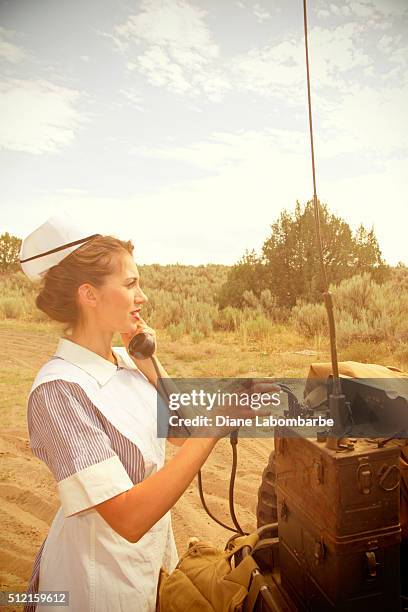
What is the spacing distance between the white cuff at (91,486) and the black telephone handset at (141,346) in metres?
0.56

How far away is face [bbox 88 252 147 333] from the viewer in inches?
58.0

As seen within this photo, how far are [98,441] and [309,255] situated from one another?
8.09 metres

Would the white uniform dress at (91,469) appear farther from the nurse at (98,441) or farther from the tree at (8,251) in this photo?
the tree at (8,251)

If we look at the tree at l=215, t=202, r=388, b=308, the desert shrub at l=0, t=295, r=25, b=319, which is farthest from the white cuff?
the desert shrub at l=0, t=295, r=25, b=319

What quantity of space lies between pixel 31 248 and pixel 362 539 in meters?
1.24

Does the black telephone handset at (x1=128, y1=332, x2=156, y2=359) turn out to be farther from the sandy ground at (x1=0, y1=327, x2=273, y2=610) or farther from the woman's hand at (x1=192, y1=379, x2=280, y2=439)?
the sandy ground at (x1=0, y1=327, x2=273, y2=610)

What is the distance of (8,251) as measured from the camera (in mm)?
16516

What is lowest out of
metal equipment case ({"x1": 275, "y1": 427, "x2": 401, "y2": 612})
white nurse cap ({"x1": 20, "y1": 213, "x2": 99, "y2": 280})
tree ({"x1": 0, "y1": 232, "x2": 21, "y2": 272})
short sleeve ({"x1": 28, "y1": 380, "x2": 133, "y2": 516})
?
metal equipment case ({"x1": 275, "y1": 427, "x2": 401, "y2": 612})

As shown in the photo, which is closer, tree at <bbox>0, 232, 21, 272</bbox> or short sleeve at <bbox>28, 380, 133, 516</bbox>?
short sleeve at <bbox>28, 380, 133, 516</bbox>

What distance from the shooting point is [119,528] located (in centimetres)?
114

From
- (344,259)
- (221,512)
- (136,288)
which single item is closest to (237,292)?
(344,259)

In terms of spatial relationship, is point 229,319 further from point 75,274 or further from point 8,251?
point 8,251

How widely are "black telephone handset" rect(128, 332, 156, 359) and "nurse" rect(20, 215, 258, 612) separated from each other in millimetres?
47

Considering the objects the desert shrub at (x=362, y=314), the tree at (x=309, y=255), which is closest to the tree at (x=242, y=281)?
the tree at (x=309, y=255)
